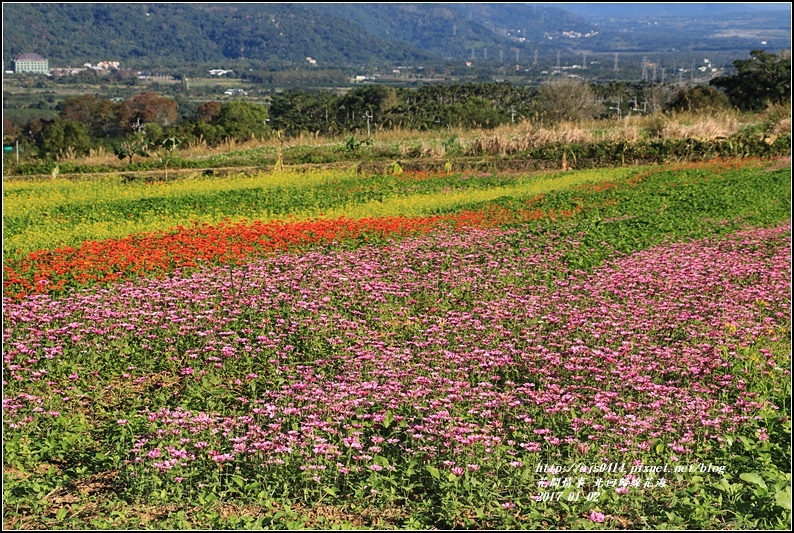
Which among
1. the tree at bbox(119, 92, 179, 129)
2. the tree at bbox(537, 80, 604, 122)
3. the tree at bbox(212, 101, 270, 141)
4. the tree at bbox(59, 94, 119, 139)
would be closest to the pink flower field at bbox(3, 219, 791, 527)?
the tree at bbox(212, 101, 270, 141)

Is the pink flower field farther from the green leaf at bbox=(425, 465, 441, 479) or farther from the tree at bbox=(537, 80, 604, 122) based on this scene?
the tree at bbox=(537, 80, 604, 122)

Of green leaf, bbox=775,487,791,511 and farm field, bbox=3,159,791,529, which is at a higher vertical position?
green leaf, bbox=775,487,791,511

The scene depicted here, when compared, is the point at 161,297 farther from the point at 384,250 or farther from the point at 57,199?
the point at 57,199

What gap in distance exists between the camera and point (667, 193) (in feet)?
61.0

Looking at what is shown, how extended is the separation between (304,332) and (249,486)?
3191mm

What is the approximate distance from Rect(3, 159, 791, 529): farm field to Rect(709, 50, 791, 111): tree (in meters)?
44.4

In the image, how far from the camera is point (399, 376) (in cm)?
715

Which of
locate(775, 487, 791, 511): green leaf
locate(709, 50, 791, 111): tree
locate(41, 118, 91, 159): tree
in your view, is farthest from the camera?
locate(709, 50, 791, 111): tree

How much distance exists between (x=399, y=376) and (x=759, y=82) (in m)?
55.1

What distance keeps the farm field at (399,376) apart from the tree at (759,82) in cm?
4438

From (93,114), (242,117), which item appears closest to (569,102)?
(242,117)

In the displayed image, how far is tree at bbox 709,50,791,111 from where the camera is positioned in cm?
5419

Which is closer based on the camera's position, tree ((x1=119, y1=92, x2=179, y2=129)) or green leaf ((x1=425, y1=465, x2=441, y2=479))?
green leaf ((x1=425, y1=465, x2=441, y2=479))

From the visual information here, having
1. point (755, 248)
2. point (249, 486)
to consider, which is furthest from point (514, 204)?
point (249, 486)
